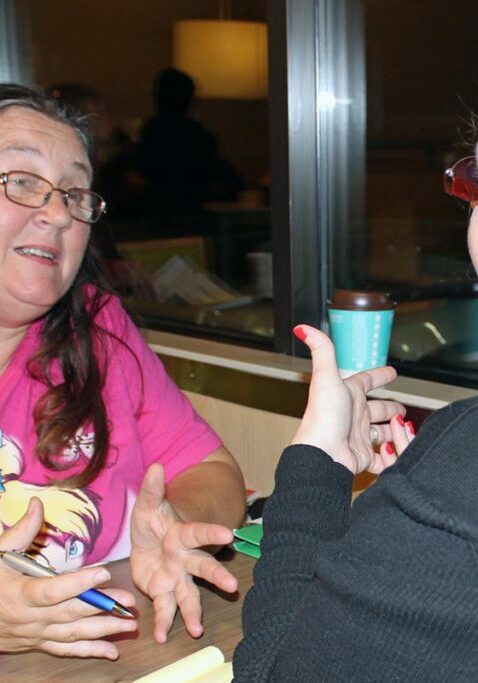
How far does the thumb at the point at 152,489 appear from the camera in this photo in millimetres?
1172

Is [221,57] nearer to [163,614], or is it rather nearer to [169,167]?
[169,167]

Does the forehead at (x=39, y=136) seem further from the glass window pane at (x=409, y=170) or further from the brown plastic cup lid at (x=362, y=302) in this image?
the glass window pane at (x=409, y=170)

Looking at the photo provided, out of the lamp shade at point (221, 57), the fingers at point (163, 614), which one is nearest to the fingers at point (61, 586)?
the fingers at point (163, 614)

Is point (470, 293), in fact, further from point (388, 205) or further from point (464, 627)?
point (464, 627)

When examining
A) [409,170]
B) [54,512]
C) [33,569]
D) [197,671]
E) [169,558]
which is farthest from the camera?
[409,170]

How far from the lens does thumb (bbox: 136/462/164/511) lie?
117cm

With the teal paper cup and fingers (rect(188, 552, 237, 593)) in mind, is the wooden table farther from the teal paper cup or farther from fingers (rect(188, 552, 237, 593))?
the teal paper cup

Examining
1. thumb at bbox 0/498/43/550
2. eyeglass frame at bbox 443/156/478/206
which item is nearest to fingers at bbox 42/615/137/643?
thumb at bbox 0/498/43/550

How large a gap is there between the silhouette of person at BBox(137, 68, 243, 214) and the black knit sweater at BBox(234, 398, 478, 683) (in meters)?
2.56

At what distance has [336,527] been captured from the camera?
82 centimetres

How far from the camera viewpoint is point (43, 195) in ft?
4.80

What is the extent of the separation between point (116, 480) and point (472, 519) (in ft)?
3.02

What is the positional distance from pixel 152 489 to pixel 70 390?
13.7 inches

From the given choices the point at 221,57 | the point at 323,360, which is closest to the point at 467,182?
the point at 323,360
